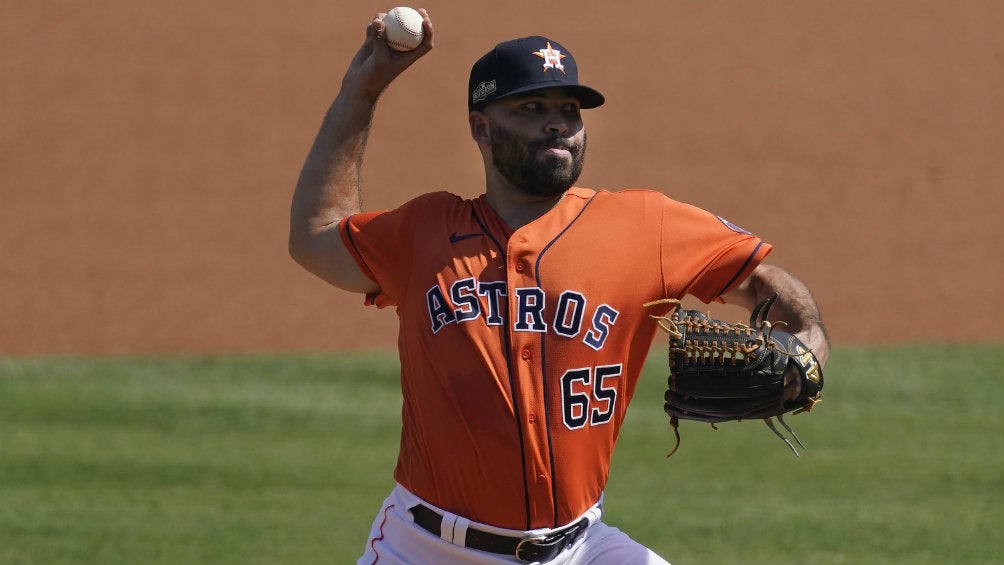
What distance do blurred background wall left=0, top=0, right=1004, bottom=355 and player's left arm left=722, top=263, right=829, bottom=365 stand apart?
1067 cm

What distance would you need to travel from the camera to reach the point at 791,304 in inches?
149

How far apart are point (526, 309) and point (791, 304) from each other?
28.7 inches

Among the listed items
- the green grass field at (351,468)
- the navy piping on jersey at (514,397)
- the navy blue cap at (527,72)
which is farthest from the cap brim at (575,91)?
the green grass field at (351,468)

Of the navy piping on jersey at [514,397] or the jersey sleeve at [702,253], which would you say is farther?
the jersey sleeve at [702,253]

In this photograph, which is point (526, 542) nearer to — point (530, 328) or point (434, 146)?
point (530, 328)

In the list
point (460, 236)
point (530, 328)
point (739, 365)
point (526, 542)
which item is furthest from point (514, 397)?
point (739, 365)

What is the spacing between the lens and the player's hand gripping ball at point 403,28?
3969 mm

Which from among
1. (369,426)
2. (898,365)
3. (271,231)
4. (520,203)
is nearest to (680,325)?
(520,203)

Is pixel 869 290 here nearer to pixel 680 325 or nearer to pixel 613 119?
pixel 613 119

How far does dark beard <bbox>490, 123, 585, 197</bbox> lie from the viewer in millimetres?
Answer: 3740

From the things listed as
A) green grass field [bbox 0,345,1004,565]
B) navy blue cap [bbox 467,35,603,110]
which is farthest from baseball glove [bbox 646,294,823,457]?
green grass field [bbox 0,345,1004,565]

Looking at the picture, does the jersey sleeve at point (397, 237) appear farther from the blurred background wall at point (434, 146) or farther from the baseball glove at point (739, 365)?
the blurred background wall at point (434, 146)

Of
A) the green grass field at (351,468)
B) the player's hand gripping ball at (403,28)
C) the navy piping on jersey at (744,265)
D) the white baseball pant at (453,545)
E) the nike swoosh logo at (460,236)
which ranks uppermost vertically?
A: the player's hand gripping ball at (403,28)

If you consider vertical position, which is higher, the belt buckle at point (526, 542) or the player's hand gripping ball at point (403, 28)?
the player's hand gripping ball at point (403, 28)
